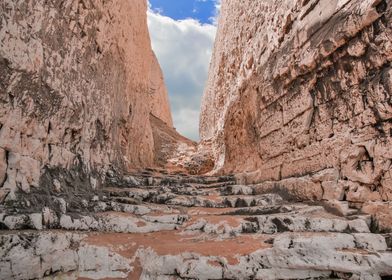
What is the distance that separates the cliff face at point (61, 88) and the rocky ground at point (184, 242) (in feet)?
1.45

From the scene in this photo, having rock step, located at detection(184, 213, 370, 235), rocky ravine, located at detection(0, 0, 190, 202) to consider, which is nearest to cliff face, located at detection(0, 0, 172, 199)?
rocky ravine, located at detection(0, 0, 190, 202)

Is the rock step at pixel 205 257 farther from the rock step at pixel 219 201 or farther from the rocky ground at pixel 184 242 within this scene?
the rock step at pixel 219 201

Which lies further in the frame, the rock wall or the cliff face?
the rock wall

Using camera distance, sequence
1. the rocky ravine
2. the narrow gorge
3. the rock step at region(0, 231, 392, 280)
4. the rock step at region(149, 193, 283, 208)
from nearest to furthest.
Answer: the rock step at region(0, 231, 392, 280)
the narrow gorge
the rocky ravine
the rock step at region(149, 193, 283, 208)

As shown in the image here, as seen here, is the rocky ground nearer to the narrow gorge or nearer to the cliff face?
the narrow gorge

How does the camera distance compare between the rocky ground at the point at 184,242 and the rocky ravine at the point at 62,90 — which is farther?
the rocky ravine at the point at 62,90

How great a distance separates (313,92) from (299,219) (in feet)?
5.55

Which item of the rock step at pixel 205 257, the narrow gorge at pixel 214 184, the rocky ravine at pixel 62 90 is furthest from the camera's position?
the rocky ravine at pixel 62 90

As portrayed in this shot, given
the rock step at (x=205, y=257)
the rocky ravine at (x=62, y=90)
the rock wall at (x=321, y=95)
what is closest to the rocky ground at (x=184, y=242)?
the rock step at (x=205, y=257)

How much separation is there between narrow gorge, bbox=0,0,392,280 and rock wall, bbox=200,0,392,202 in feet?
0.06

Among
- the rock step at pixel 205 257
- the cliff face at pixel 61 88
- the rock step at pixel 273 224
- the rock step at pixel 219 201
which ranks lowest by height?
the rock step at pixel 205 257

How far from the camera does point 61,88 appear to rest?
3416 mm

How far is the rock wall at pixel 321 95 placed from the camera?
9.18ft

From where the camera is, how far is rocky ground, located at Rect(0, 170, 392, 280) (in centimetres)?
223
